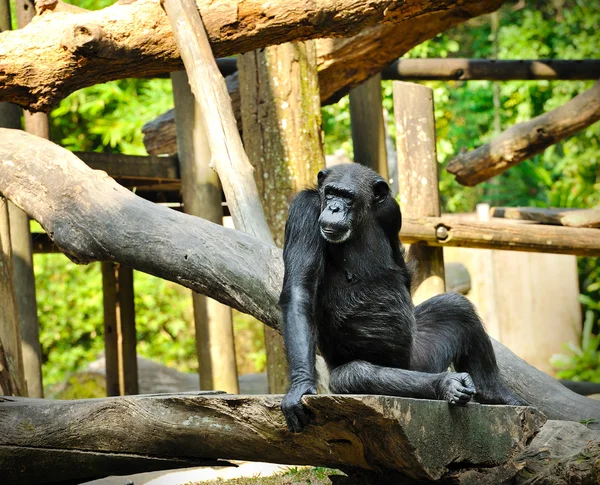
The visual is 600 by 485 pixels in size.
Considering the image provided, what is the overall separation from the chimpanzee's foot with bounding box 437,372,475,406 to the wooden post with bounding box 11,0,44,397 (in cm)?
420

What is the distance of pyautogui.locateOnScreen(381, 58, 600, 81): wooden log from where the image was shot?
7.98 metres

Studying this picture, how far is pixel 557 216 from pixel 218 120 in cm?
403

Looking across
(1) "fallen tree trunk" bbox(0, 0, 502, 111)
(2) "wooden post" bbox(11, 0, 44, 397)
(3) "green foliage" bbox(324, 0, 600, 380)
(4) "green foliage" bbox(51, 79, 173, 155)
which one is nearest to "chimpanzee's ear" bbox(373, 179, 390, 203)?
(1) "fallen tree trunk" bbox(0, 0, 502, 111)

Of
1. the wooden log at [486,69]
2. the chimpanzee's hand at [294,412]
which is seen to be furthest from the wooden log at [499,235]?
the chimpanzee's hand at [294,412]

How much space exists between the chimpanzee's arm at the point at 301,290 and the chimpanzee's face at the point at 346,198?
0.07 metres

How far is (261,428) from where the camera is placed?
3.01 meters

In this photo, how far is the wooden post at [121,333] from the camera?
28.0ft

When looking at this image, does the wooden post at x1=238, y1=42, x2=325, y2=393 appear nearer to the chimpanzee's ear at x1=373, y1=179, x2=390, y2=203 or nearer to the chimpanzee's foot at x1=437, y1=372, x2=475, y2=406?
the chimpanzee's ear at x1=373, y1=179, x2=390, y2=203

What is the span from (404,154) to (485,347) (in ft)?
10.9

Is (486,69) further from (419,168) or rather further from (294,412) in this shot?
(294,412)

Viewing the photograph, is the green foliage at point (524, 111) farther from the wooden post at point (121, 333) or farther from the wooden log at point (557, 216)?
the wooden post at point (121, 333)

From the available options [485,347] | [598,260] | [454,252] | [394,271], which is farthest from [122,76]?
[598,260]

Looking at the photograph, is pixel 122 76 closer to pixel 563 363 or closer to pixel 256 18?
pixel 256 18

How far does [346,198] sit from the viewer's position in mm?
3439
